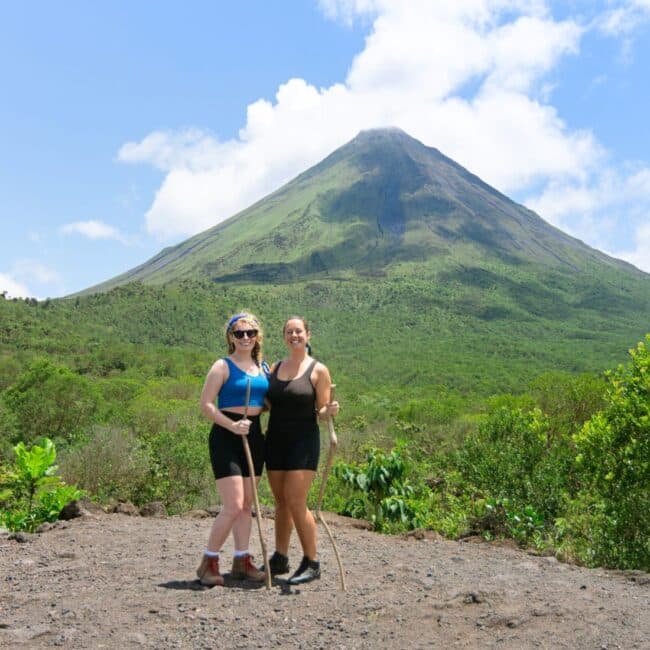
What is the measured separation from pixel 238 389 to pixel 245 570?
4.09 ft

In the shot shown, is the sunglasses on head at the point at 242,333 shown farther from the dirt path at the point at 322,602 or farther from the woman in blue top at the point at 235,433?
the dirt path at the point at 322,602

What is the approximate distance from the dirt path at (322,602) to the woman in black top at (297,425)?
49 cm

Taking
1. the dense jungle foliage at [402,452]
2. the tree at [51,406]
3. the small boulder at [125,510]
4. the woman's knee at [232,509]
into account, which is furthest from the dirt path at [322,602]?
the tree at [51,406]

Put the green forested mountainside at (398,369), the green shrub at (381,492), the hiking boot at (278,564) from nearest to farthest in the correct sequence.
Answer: the hiking boot at (278,564) < the green forested mountainside at (398,369) < the green shrub at (381,492)

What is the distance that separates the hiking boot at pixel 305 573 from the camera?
16.0ft

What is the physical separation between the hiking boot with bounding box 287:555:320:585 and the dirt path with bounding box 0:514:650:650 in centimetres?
6

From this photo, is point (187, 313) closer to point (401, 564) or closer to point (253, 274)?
point (253, 274)

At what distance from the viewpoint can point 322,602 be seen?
4.51 metres

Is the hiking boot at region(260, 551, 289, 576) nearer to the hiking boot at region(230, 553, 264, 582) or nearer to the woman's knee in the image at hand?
the hiking boot at region(230, 553, 264, 582)

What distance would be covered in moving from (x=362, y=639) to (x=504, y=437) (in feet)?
23.1

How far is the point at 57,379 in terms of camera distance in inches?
883

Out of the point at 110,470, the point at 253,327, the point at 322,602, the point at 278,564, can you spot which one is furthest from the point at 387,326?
the point at 322,602

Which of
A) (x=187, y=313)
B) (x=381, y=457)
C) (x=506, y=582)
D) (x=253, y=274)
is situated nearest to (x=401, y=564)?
(x=506, y=582)

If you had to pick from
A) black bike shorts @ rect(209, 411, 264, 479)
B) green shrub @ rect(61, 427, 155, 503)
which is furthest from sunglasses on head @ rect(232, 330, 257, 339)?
green shrub @ rect(61, 427, 155, 503)
